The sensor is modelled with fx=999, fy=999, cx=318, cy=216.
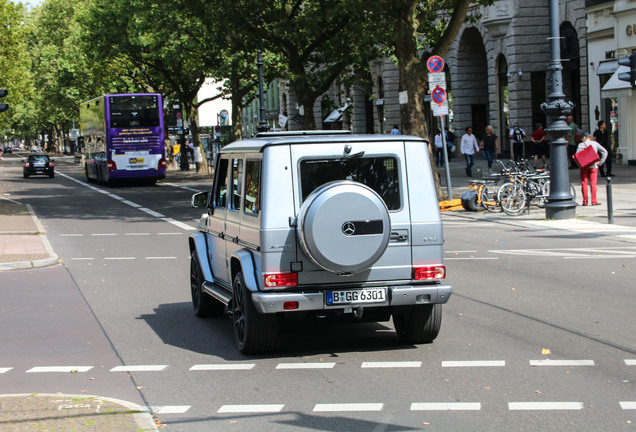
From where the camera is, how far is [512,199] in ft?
72.4

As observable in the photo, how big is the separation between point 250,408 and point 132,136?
37.5 metres

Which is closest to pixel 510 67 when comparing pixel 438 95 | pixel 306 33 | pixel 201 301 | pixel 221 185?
pixel 306 33

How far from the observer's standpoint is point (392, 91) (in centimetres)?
5625

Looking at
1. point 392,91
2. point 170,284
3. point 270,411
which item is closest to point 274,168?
point 270,411

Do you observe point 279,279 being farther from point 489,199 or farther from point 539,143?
point 539,143

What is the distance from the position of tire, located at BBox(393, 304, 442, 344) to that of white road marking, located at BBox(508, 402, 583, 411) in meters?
2.03

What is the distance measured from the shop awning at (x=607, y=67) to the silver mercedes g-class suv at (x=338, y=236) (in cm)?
2873

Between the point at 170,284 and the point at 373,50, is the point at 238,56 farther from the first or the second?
the point at 170,284

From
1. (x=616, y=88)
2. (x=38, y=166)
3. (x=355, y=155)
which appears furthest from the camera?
(x=38, y=166)

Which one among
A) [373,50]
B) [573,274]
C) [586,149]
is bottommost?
[573,274]

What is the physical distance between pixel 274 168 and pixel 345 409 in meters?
2.29

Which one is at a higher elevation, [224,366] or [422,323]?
[422,323]

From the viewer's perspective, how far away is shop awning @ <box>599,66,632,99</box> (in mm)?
33250

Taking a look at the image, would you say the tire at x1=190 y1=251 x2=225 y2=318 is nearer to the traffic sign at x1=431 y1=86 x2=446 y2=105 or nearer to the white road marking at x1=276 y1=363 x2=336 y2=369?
the white road marking at x1=276 y1=363 x2=336 y2=369
